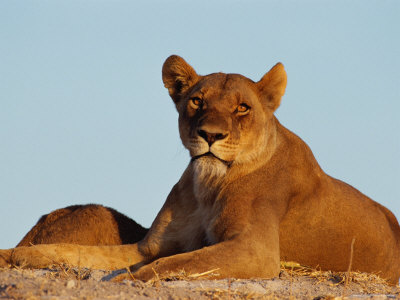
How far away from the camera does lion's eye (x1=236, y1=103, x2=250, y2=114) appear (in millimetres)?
6340

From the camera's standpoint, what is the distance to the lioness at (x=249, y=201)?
6.02 m

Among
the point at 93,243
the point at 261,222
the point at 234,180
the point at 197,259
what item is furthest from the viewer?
the point at 93,243

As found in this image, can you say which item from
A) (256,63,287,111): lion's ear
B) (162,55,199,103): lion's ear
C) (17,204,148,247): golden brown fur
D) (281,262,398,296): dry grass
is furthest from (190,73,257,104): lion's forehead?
(17,204,148,247): golden brown fur

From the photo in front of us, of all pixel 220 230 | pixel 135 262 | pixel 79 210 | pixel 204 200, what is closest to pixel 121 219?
pixel 79 210

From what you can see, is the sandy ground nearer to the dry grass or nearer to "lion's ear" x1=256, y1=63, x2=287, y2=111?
the dry grass

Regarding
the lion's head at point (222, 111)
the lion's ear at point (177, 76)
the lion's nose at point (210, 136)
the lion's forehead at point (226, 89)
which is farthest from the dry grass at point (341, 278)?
the lion's ear at point (177, 76)

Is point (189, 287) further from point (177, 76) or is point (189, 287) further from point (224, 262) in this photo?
point (177, 76)

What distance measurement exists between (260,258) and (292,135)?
1572 mm

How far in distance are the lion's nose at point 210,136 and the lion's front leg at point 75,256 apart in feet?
5.01

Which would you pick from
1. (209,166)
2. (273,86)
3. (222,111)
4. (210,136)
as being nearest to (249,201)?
(209,166)

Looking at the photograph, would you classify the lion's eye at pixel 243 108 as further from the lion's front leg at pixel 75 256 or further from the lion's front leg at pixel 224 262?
the lion's front leg at pixel 75 256

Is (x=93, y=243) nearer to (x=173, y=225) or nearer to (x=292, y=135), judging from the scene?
(x=173, y=225)

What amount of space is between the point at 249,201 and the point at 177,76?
155cm

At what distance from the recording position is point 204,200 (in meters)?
6.56
